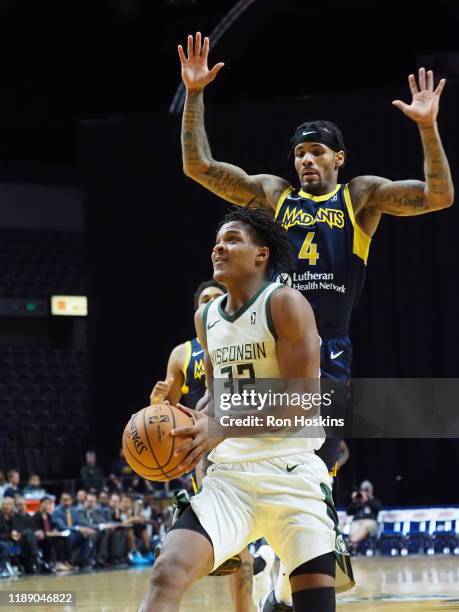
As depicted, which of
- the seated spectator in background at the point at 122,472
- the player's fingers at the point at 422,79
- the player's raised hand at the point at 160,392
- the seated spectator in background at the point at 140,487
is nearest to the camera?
the player's fingers at the point at 422,79

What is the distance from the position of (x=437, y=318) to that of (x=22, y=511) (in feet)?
27.9

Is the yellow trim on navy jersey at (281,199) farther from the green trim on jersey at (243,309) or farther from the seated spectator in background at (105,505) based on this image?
the seated spectator in background at (105,505)

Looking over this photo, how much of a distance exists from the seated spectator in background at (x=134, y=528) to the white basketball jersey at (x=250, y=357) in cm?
1150

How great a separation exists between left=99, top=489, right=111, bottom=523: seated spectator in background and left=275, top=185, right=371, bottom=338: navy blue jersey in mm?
10606

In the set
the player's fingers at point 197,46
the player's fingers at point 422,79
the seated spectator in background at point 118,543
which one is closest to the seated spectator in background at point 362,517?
the seated spectator in background at point 118,543

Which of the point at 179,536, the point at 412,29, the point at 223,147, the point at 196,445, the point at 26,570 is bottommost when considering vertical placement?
the point at 26,570

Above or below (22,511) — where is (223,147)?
above

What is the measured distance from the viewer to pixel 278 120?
19.8 meters

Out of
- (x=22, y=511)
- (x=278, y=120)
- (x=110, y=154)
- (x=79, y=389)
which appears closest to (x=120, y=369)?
(x=79, y=389)

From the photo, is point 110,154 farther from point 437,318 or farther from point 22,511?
point 22,511

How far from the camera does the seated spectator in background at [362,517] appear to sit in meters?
16.8

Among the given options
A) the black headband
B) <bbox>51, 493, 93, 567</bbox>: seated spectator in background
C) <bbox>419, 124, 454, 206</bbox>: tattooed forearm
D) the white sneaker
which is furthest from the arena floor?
the black headband

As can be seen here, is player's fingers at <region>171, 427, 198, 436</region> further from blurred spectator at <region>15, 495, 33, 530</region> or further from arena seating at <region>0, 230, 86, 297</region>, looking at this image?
arena seating at <region>0, 230, 86, 297</region>

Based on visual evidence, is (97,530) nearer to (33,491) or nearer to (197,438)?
(33,491)
